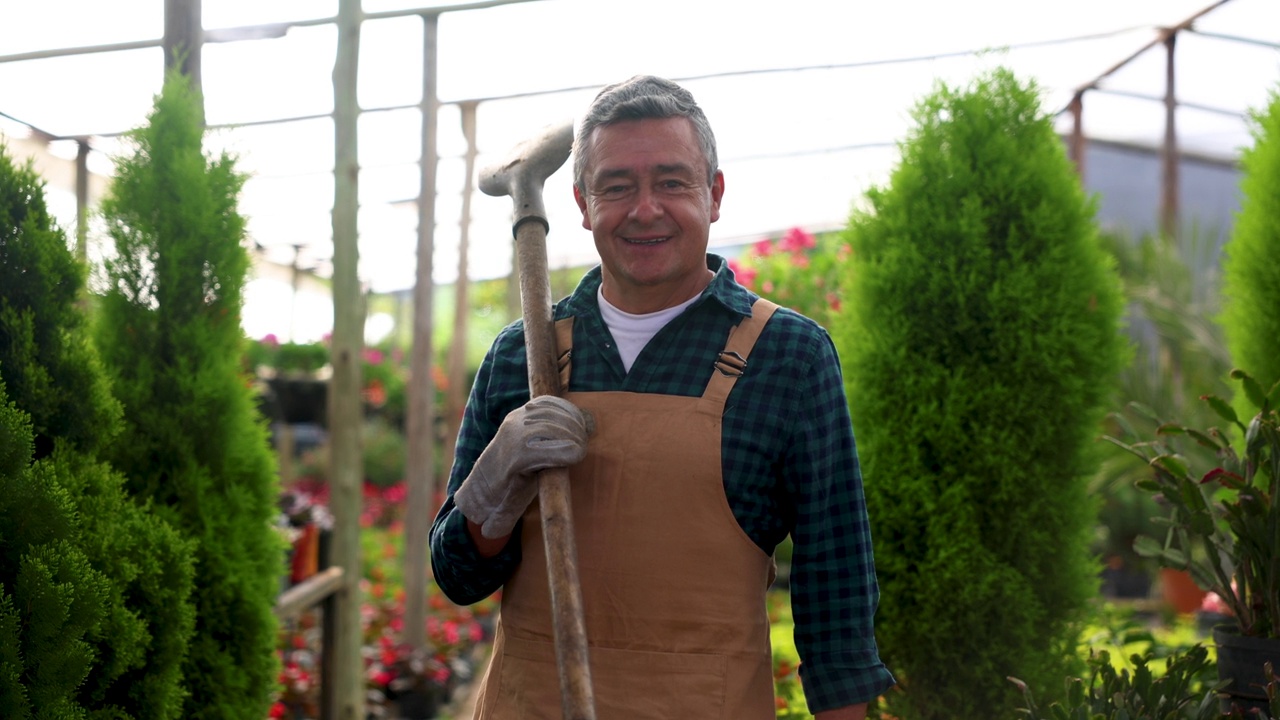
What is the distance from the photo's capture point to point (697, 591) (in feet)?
5.63

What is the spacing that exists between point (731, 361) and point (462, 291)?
652cm

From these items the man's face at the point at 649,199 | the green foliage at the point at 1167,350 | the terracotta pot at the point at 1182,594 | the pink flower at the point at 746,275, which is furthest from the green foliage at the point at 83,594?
the terracotta pot at the point at 1182,594

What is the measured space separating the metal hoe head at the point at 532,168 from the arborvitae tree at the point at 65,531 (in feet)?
A: 2.84

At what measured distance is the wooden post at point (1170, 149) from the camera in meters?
7.61

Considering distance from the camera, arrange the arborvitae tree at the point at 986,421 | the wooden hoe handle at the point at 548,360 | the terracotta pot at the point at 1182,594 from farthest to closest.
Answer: the terracotta pot at the point at 1182,594
the arborvitae tree at the point at 986,421
the wooden hoe handle at the point at 548,360

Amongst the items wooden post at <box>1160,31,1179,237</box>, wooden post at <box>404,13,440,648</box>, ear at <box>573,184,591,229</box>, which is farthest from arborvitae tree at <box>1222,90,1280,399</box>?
wooden post at <box>1160,31,1179,237</box>

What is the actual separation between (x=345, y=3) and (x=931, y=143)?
3.13 meters

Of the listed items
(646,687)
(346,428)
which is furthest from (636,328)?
(346,428)

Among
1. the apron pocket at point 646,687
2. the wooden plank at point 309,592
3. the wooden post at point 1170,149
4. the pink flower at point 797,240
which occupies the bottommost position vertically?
the wooden plank at point 309,592

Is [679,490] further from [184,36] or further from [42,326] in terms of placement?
[184,36]

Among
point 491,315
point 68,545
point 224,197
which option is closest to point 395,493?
point 491,315

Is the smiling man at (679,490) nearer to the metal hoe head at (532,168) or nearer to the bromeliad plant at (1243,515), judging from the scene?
the metal hoe head at (532,168)

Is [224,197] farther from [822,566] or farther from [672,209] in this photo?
[822,566]

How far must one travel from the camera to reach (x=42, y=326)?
6.63 feet
